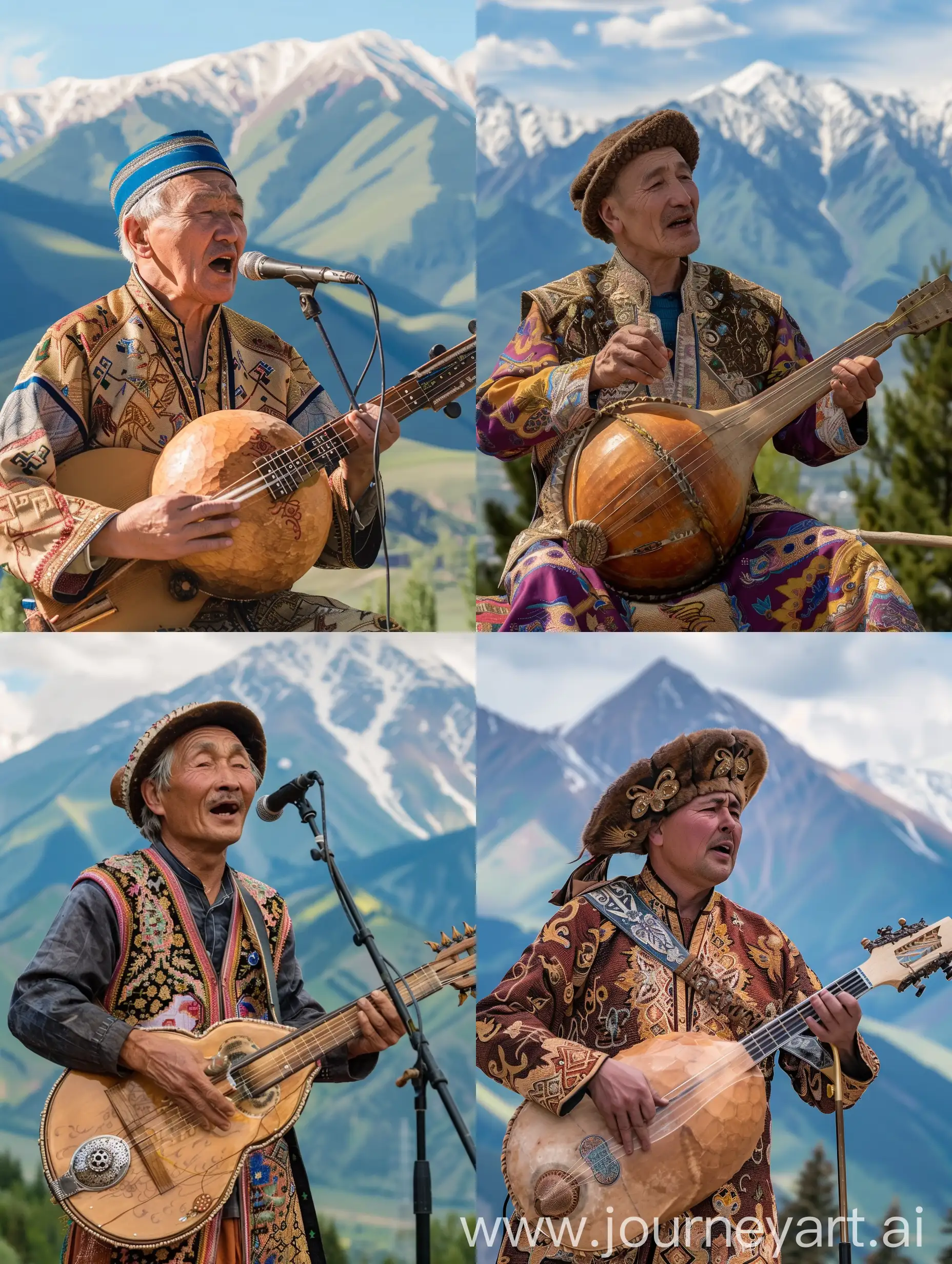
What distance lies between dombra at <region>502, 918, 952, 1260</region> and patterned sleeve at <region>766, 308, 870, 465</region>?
147 cm

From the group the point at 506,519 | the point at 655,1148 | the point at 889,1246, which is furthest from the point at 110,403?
the point at 506,519

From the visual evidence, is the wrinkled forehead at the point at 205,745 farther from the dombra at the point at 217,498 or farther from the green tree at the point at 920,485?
the green tree at the point at 920,485

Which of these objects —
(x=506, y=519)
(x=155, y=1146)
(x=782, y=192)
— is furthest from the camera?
(x=506, y=519)

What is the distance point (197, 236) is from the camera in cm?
534

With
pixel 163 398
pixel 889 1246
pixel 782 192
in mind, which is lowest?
pixel 889 1246

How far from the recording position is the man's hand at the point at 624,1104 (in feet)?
16.1

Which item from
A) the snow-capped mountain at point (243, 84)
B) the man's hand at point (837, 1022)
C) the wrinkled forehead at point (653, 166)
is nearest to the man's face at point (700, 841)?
the man's hand at point (837, 1022)

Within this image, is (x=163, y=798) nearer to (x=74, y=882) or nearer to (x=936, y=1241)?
(x=74, y=882)

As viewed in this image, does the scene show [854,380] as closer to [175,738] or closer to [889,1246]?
[175,738]

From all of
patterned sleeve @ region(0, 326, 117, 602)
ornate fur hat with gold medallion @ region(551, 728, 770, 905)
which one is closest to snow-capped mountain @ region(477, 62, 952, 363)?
patterned sleeve @ region(0, 326, 117, 602)

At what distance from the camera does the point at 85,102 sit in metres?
6.02

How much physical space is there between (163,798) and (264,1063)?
71cm

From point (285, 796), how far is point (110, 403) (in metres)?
1.12

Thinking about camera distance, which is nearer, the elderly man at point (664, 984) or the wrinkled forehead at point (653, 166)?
the elderly man at point (664, 984)
